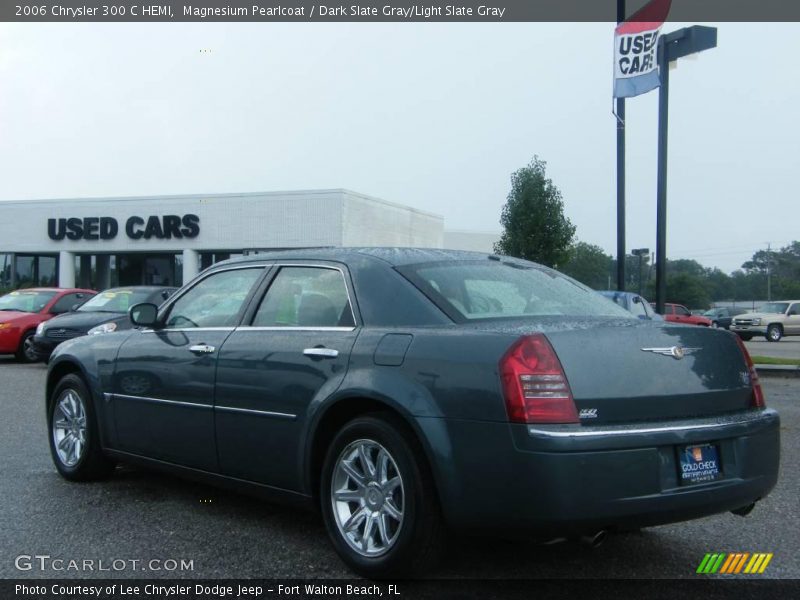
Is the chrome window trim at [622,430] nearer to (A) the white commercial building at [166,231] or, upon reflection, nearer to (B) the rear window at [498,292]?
(B) the rear window at [498,292]

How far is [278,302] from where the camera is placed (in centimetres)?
488

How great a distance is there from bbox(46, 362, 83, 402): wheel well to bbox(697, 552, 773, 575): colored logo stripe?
166 inches

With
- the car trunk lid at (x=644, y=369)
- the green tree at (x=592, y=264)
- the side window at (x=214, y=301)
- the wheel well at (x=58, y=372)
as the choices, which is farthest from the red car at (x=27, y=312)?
the green tree at (x=592, y=264)

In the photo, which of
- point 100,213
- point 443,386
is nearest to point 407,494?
point 443,386

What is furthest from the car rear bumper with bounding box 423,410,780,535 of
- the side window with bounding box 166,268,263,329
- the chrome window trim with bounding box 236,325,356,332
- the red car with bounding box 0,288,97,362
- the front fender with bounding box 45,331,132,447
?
the red car with bounding box 0,288,97,362

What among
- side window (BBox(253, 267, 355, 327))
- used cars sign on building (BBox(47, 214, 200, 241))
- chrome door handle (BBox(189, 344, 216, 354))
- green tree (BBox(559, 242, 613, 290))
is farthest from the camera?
green tree (BBox(559, 242, 613, 290))

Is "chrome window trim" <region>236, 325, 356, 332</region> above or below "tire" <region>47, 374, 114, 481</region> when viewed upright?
above

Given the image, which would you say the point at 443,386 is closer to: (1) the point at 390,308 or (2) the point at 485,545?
(1) the point at 390,308

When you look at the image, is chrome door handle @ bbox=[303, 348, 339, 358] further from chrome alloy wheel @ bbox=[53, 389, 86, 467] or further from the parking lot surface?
chrome alloy wheel @ bbox=[53, 389, 86, 467]

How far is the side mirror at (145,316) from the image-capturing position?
561 cm

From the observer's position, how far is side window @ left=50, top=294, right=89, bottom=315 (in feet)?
57.2

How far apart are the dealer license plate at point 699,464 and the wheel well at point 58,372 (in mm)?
4193

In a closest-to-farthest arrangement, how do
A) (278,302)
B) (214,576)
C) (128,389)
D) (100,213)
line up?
(214,576), (278,302), (128,389), (100,213)

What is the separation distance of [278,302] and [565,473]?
6.80 feet
